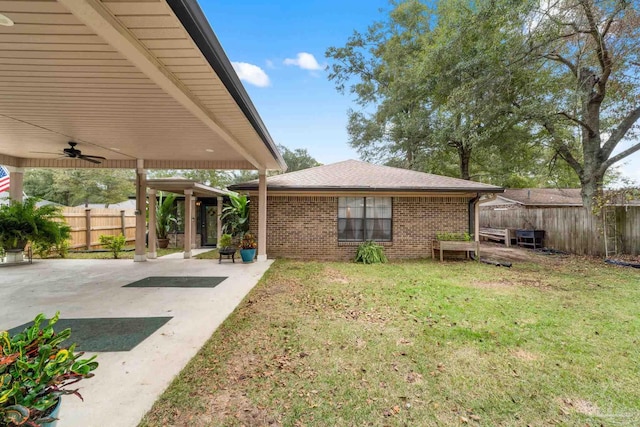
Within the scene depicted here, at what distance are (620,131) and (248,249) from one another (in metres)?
13.7

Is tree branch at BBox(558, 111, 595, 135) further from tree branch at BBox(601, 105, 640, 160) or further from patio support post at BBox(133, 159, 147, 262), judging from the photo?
patio support post at BBox(133, 159, 147, 262)

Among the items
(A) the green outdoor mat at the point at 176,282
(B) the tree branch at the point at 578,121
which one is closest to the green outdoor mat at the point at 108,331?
(A) the green outdoor mat at the point at 176,282

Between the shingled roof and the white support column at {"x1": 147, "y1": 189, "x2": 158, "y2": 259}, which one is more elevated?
the shingled roof

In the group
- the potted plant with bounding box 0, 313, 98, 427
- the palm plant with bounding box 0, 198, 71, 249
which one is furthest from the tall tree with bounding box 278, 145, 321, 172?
the potted plant with bounding box 0, 313, 98, 427

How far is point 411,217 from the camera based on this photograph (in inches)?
381

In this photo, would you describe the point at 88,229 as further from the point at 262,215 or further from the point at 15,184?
the point at 262,215

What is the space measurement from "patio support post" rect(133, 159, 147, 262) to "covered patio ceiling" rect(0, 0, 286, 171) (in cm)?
163

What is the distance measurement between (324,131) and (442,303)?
62.9 feet

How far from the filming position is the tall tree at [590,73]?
845 centimetres

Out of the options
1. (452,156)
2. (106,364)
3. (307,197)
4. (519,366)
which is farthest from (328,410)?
(452,156)

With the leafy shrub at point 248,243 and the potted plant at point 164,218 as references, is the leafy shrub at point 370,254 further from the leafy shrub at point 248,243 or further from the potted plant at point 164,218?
the potted plant at point 164,218

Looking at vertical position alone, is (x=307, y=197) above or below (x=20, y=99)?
below

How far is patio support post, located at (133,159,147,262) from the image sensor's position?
9156mm

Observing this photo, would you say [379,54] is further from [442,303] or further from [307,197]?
[442,303]
